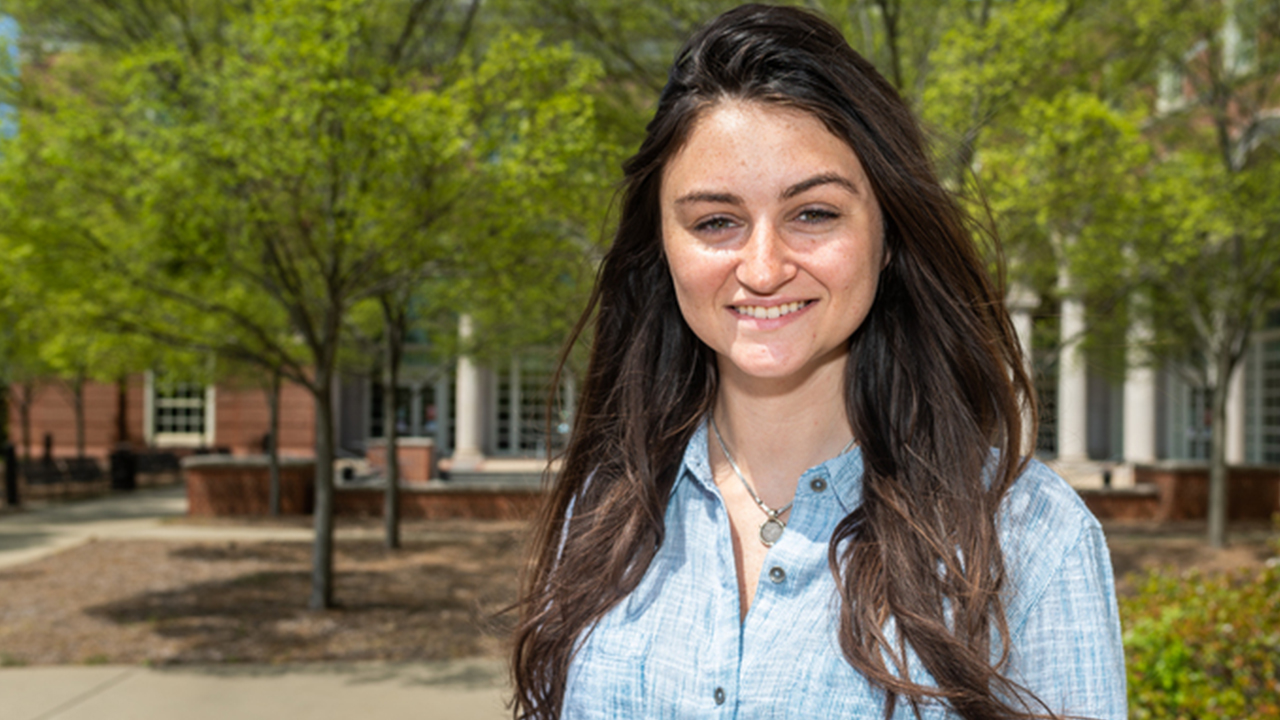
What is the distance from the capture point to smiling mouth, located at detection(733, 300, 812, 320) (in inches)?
66.4

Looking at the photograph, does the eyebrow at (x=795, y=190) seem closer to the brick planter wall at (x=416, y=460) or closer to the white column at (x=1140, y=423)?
the brick planter wall at (x=416, y=460)

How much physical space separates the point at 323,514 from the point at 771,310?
8.84 metres

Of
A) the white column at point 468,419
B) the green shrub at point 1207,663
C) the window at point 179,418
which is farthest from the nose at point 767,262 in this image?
the window at point 179,418

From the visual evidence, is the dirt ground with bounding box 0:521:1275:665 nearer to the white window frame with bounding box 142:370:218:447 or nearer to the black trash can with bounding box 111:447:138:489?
the black trash can with bounding box 111:447:138:489

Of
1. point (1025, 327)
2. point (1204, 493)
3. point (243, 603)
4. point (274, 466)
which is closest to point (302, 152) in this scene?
point (243, 603)

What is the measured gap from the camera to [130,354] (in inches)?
658

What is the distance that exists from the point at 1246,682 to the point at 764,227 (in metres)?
3.53

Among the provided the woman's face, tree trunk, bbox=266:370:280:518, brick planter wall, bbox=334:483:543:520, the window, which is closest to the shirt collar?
the woman's face

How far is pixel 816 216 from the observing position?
1655mm

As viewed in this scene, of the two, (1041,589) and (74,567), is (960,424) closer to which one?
(1041,589)

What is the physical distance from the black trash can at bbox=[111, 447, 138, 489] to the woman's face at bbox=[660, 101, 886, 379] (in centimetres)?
2415

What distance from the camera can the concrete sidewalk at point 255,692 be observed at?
6684 millimetres

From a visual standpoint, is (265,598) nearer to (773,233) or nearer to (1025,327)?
(773,233)

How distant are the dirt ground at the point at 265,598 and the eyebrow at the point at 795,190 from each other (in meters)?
4.23
